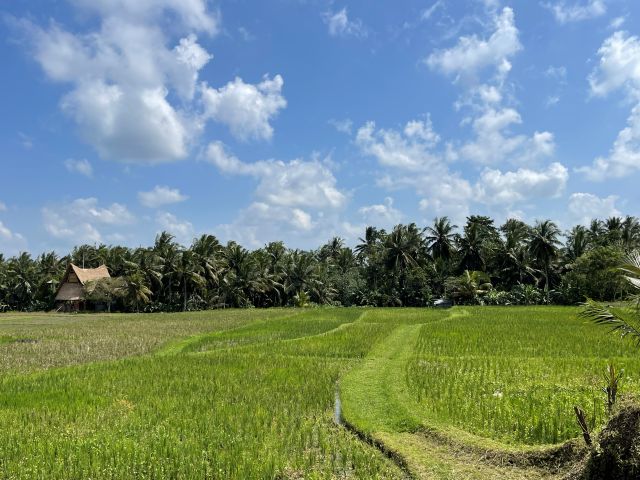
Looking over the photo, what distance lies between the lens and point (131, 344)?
17.6 meters

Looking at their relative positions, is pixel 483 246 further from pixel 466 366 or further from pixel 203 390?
pixel 203 390

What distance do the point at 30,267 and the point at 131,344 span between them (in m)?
40.6

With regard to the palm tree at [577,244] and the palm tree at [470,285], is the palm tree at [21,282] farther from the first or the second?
the palm tree at [577,244]

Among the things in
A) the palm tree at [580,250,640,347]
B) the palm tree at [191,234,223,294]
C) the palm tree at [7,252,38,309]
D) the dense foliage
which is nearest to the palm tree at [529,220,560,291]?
the dense foliage

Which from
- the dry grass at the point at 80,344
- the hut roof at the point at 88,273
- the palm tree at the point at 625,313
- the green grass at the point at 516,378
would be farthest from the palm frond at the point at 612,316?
the hut roof at the point at 88,273

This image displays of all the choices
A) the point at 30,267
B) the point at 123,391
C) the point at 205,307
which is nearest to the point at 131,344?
the point at 123,391

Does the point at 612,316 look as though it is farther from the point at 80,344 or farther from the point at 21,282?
the point at 21,282

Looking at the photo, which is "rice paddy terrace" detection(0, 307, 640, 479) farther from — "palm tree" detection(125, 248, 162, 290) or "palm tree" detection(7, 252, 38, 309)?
"palm tree" detection(7, 252, 38, 309)

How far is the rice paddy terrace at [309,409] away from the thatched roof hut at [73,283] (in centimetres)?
3068

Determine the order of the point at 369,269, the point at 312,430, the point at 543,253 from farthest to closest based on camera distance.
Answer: the point at 369,269 < the point at 543,253 < the point at 312,430

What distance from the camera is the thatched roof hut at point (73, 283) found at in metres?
44.0

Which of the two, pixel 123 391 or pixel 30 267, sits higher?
pixel 30 267

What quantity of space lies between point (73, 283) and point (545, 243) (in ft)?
135

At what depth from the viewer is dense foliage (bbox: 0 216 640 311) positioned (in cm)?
4131
